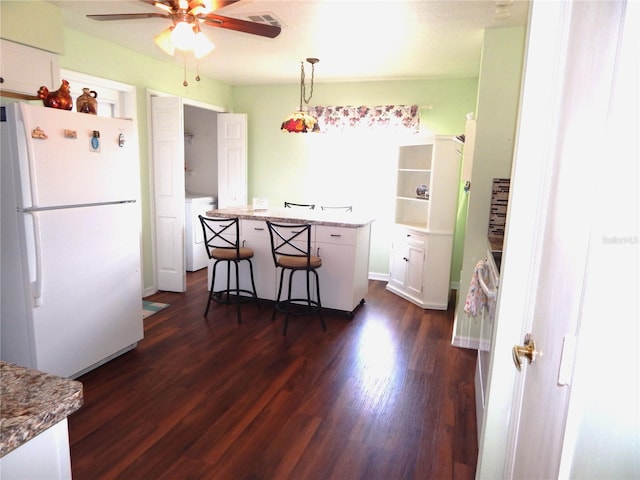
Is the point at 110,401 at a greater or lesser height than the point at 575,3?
lesser

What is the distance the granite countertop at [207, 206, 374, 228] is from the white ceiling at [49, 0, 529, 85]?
5.04ft

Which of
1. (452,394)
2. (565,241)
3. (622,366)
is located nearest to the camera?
(622,366)

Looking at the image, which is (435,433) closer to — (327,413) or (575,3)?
(327,413)

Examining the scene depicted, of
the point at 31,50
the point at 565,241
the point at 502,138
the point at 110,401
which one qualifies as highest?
the point at 31,50

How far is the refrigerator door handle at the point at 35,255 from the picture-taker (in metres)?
2.26

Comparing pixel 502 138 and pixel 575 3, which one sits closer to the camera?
pixel 575 3

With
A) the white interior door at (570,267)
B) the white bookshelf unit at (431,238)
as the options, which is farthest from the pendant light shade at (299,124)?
the white interior door at (570,267)

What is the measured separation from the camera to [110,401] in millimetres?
2438

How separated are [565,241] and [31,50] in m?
3.47

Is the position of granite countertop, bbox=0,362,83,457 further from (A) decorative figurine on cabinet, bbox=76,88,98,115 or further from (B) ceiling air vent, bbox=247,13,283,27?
(B) ceiling air vent, bbox=247,13,283,27

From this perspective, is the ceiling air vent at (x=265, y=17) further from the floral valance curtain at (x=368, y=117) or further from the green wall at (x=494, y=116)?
the floral valance curtain at (x=368, y=117)

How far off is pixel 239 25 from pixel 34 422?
7.22 feet

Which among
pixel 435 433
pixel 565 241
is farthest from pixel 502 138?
pixel 565 241

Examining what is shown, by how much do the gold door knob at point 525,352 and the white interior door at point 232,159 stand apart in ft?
15.9
